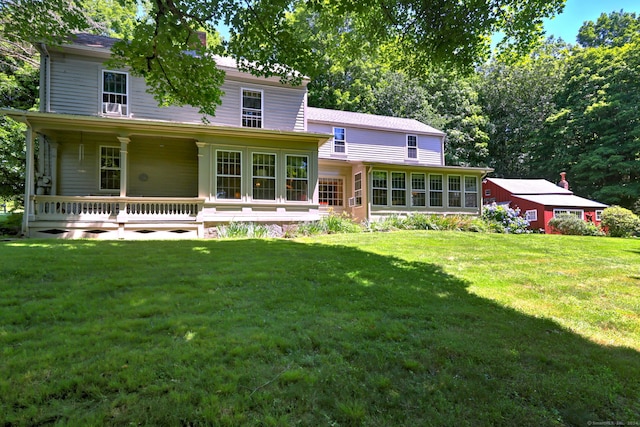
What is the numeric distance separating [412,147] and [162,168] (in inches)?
568

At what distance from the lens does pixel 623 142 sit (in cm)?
2758

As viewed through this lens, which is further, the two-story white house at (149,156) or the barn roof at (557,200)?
the barn roof at (557,200)

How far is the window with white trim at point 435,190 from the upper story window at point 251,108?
9.26 m

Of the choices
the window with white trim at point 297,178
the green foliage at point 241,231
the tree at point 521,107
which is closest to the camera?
the green foliage at point 241,231

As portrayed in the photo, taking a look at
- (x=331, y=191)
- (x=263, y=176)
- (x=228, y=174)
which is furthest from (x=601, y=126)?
(x=228, y=174)

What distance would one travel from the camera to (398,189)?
17016mm

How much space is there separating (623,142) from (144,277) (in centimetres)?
3605

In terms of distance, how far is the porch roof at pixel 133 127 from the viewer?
10109 millimetres

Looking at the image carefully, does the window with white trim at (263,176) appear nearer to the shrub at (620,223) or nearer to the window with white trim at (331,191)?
the window with white trim at (331,191)

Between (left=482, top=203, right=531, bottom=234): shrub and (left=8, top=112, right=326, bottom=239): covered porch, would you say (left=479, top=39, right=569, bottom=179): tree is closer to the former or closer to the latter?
(left=482, top=203, right=531, bottom=234): shrub

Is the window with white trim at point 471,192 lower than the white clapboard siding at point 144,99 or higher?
lower

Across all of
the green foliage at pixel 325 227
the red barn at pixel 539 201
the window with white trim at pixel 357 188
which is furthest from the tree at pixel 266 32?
the red barn at pixel 539 201

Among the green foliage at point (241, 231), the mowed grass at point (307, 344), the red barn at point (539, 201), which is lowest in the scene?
the mowed grass at point (307, 344)

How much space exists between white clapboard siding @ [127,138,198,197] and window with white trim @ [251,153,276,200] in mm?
2561
